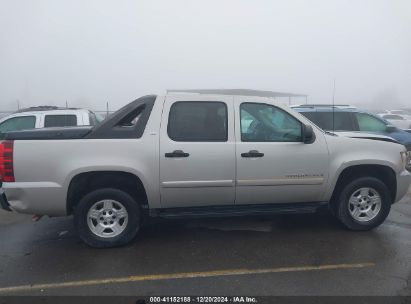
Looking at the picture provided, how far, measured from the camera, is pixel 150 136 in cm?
450

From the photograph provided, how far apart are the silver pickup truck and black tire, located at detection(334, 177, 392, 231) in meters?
0.01

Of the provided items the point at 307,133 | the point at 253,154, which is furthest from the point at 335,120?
the point at 253,154

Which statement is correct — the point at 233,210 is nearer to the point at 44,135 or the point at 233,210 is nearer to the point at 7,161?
the point at 44,135

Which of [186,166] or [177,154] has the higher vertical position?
[177,154]

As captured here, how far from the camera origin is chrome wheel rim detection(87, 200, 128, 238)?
15.0ft

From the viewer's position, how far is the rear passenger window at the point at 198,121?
15.1ft

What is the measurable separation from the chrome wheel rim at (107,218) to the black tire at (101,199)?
4cm

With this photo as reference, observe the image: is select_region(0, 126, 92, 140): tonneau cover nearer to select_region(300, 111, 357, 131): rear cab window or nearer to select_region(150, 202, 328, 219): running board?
select_region(150, 202, 328, 219): running board

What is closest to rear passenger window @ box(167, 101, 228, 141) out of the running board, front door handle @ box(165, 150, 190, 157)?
front door handle @ box(165, 150, 190, 157)

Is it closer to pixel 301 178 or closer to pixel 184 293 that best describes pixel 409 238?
pixel 301 178

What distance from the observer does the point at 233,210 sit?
4832 mm

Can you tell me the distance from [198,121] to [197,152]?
0.41 meters

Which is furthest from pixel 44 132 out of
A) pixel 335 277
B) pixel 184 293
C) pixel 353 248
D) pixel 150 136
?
pixel 353 248

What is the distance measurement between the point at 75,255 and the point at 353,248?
10.8 ft
